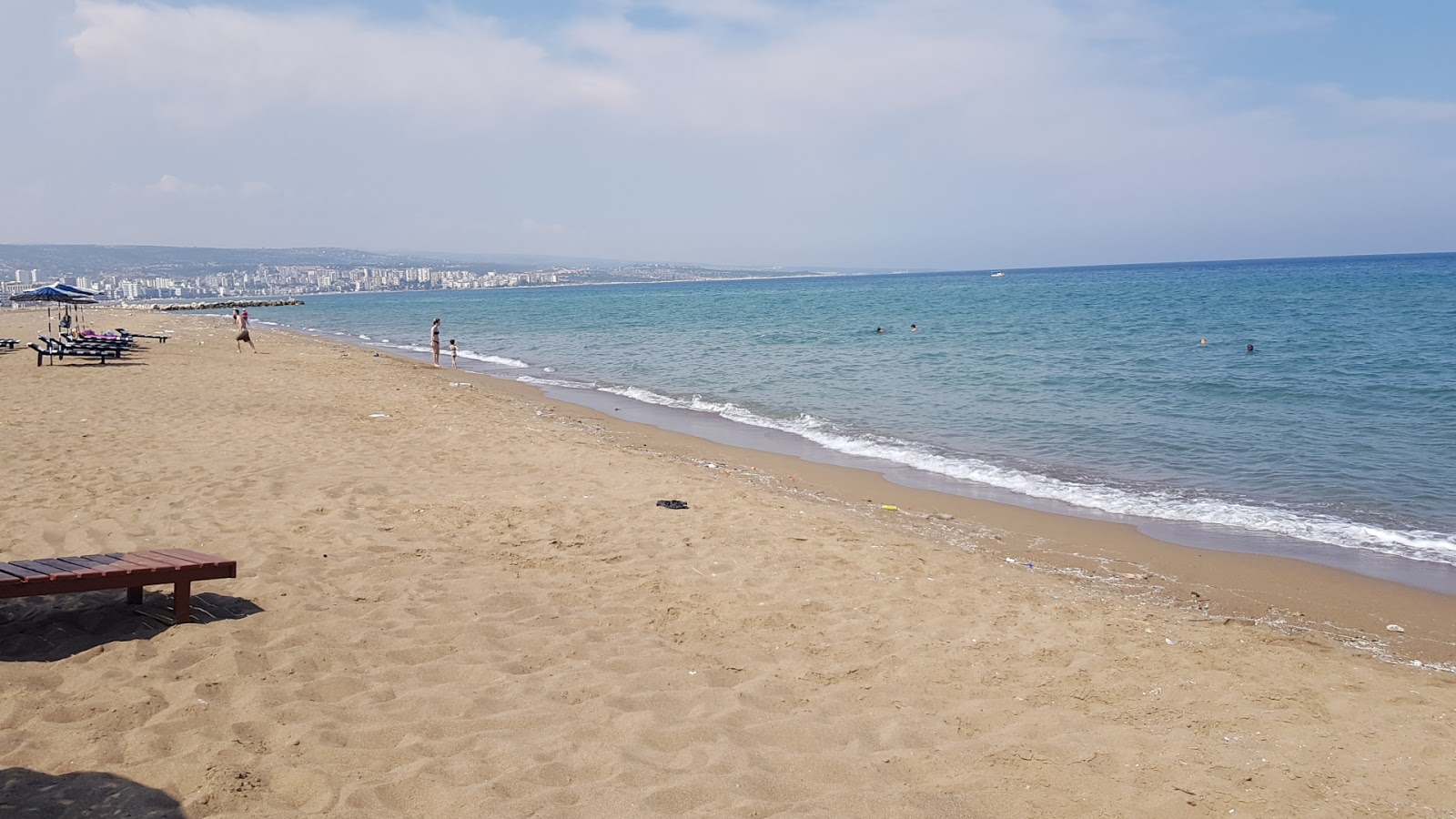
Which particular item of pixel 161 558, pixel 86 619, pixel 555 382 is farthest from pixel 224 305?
pixel 161 558

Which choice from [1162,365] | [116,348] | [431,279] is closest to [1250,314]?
[1162,365]

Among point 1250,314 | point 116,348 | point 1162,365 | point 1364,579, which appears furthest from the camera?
point 1250,314

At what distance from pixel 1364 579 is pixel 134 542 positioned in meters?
10.1

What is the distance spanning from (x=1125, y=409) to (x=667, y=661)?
559 inches

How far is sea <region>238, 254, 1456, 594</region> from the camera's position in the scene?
9984mm

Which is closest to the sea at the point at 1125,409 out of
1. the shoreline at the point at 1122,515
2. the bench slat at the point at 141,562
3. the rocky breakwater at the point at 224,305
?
the shoreline at the point at 1122,515

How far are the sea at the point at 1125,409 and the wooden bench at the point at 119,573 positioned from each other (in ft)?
27.7

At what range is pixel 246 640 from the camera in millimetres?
5043

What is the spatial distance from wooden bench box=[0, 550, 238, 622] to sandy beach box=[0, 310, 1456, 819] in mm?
240

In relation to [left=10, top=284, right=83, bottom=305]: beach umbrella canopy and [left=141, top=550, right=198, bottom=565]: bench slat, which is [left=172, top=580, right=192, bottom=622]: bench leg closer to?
[left=141, top=550, right=198, bottom=565]: bench slat

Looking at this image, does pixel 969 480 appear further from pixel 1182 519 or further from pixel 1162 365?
pixel 1162 365

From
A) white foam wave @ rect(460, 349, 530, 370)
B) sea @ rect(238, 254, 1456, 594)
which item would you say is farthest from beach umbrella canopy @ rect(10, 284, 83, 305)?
white foam wave @ rect(460, 349, 530, 370)

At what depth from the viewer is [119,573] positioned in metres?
4.91

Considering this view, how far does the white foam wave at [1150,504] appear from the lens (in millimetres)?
8781
